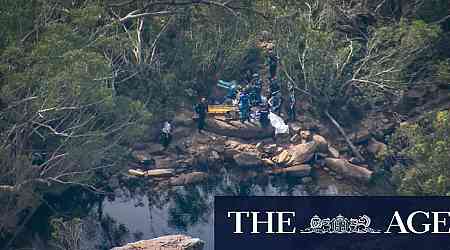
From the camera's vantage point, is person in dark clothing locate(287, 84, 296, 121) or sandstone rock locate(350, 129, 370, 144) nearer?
sandstone rock locate(350, 129, 370, 144)

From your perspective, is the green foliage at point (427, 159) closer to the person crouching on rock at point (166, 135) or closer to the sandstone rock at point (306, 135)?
the sandstone rock at point (306, 135)

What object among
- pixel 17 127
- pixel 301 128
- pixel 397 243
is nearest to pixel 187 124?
pixel 301 128

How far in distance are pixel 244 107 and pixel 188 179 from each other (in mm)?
4152

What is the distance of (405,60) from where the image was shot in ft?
112

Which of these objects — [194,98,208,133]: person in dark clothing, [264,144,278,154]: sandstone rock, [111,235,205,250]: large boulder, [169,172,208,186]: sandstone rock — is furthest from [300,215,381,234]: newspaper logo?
[194,98,208,133]: person in dark clothing

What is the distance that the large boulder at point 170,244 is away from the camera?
83.1 ft

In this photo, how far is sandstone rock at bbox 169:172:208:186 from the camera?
3191 cm

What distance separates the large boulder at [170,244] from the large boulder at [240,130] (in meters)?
8.98

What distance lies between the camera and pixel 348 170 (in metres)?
32.6

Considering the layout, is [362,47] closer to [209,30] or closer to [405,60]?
[405,60]

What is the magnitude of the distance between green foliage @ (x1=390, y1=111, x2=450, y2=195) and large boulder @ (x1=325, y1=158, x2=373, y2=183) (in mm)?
2086

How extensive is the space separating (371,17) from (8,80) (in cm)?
1762

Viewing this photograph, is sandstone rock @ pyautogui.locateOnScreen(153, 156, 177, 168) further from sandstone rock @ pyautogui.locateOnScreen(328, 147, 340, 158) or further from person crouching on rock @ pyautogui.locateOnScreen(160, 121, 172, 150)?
sandstone rock @ pyautogui.locateOnScreen(328, 147, 340, 158)

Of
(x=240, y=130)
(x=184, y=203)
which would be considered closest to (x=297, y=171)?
(x=240, y=130)
